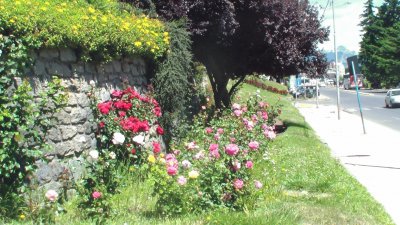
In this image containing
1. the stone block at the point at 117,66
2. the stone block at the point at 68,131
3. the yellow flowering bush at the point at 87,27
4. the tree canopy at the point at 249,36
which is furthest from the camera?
the tree canopy at the point at 249,36

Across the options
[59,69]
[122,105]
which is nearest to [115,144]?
[122,105]

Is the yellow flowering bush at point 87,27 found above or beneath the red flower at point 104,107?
above

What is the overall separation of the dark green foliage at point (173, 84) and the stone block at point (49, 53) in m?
3.35

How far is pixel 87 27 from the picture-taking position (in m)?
8.02

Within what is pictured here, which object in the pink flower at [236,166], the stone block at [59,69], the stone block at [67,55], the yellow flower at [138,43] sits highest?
the yellow flower at [138,43]

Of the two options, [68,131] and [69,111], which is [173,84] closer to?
[69,111]

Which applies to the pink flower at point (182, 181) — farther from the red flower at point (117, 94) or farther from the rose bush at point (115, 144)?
the red flower at point (117, 94)

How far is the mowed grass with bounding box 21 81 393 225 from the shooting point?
18.3ft

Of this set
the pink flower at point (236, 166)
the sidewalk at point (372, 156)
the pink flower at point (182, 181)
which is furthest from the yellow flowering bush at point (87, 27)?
the sidewalk at point (372, 156)

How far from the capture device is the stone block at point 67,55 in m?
7.59

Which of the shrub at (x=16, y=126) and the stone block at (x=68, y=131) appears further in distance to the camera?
the stone block at (x=68, y=131)

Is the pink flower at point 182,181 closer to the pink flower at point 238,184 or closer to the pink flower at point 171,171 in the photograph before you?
the pink flower at point 171,171

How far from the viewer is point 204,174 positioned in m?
6.03

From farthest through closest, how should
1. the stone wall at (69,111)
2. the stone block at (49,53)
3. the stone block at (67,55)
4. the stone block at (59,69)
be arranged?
the stone block at (67,55) → the stone block at (59,69) → the stone block at (49,53) → the stone wall at (69,111)
